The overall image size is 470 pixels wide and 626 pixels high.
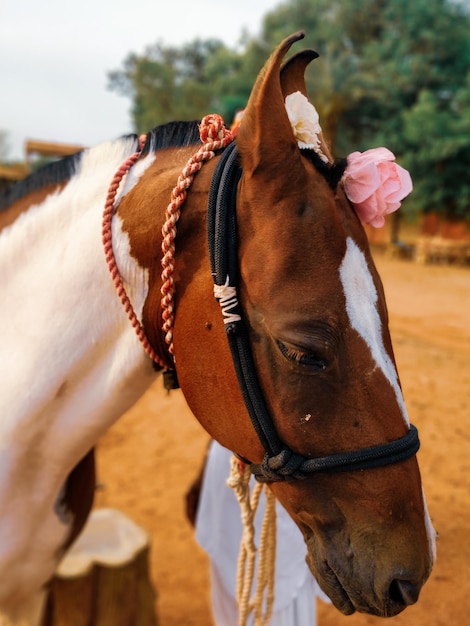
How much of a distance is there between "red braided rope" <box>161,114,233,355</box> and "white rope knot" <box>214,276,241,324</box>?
0.17 metres

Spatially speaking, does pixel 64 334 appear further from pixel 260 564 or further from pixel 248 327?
pixel 260 564

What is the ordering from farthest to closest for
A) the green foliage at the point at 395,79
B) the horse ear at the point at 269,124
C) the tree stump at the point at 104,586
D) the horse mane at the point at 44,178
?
the green foliage at the point at 395,79, the tree stump at the point at 104,586, the horse mane at the point at 44,178, the horse ear at the point at 269,124

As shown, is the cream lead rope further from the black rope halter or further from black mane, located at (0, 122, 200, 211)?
black mane, located at (0, 122, 200, 211)

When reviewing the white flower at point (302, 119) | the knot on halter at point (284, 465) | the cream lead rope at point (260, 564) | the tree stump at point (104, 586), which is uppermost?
the white flower at point (302, 119)

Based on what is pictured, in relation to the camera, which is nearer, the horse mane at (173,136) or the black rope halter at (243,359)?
the black rope halter at (243,359)

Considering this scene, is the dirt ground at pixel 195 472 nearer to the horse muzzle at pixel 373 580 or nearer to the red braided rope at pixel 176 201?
the horse muzzle at pixel 373 580

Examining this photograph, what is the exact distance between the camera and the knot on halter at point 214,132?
1.37 m

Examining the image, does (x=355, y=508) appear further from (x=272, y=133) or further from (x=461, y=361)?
(x=461, y=361)

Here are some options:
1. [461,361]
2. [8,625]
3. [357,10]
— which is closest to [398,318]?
[461,361]

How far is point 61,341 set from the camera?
1.48 metres

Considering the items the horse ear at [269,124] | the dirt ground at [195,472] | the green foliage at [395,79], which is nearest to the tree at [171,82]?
the green foliage at [395,79]

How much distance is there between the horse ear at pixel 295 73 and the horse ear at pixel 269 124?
11cm

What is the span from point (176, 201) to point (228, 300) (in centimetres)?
29

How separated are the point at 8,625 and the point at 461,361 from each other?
5776 mm
